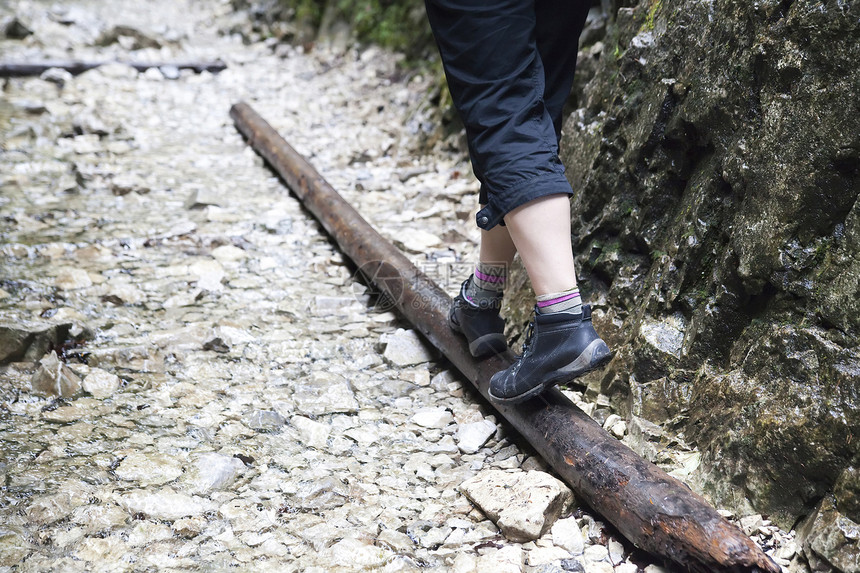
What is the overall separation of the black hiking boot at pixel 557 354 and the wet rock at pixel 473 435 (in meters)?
0.31

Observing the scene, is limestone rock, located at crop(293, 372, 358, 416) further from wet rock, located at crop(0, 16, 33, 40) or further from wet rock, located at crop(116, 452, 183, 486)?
wet rock, located at crop(0, 16, 33, 40)

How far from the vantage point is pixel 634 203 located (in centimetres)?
255

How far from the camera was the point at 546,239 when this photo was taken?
1.98m

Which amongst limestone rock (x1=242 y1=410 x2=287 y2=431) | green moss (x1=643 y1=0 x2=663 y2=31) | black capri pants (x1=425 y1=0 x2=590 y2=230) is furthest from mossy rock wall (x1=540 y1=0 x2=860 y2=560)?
limestone rock (x1=242 y1=410 x2=287 y2=431)

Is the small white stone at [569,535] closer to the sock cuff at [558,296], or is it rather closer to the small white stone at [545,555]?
the small white stone at [545,555]

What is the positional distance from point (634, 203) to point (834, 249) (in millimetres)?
Result: 835

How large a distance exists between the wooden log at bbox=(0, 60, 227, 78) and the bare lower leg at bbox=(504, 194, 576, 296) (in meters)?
7.25

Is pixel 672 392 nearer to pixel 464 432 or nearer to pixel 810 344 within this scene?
pixel 810 344

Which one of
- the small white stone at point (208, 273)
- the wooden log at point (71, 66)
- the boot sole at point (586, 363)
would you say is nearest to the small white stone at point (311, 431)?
the boot sole at point (586, 363)

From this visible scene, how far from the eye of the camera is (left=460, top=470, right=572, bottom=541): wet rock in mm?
1902

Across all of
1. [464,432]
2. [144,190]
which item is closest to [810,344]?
[464,432]

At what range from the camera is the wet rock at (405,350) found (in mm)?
2926

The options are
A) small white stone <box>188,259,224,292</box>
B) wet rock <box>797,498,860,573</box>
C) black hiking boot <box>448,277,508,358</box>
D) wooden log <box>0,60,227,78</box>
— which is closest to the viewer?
wet rock <box>797,498,860,573</box>

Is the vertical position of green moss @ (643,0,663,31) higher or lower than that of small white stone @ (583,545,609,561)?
higher
